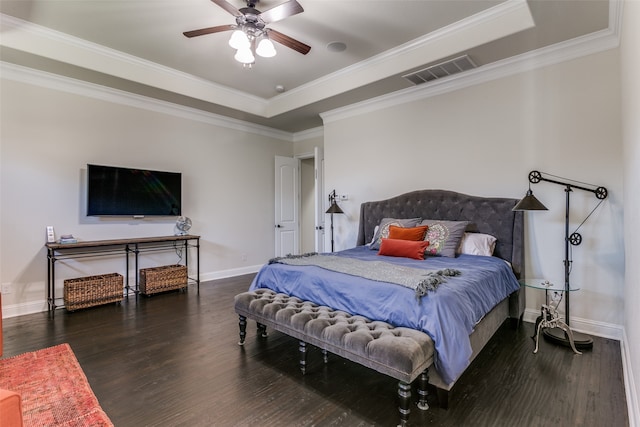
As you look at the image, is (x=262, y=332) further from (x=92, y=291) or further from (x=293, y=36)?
(x=293, y=36)

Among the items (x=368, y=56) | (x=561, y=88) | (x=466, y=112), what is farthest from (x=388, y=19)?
(x=561, y=88)

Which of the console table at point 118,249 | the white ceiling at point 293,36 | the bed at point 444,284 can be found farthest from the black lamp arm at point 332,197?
the console table at point 118,249

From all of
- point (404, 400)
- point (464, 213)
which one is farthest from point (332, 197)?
point (404, 400)

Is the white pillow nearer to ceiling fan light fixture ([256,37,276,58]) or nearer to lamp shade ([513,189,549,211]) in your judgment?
lamp shade ([513,189,549,211])

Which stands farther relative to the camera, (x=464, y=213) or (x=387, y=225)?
(x=387, y=225)

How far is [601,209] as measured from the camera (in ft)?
9.86

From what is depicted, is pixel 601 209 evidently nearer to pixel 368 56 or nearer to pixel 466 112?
pixel 466 112

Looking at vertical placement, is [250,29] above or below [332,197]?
above

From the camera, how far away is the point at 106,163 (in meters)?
4.33

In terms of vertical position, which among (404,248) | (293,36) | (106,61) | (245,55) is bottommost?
(404,248)

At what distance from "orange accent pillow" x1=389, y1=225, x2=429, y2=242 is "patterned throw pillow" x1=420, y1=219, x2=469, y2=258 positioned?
58mm

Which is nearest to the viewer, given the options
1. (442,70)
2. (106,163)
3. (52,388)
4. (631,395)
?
(631,395)

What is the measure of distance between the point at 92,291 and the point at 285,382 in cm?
309

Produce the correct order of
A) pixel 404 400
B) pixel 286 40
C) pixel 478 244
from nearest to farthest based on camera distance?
1. pixel 404 400
2. pixel 286 40
3. pixel 478 244
